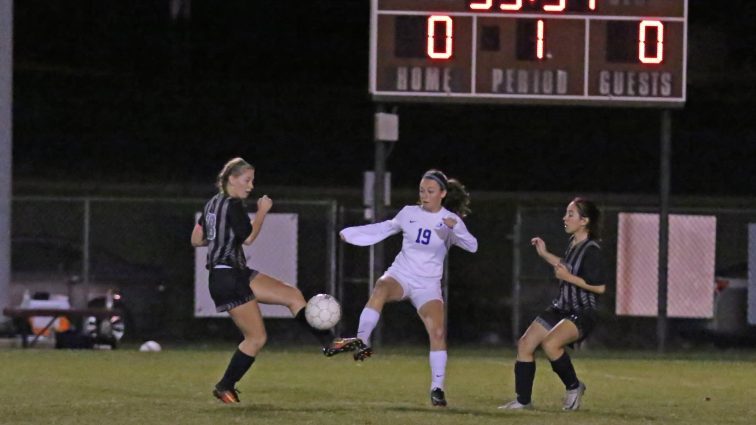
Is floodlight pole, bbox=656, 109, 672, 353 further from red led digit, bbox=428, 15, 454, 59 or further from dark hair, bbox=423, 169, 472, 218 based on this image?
dark hair, bbox=423, 169, 472, 218

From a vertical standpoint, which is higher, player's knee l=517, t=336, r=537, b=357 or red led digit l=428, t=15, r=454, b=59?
red led digit l=428, t=15, r=454, b=59

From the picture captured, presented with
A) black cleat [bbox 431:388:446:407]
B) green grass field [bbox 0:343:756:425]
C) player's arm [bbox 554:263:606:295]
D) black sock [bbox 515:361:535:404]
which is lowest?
green grass field [bbox 0:343:756:425]

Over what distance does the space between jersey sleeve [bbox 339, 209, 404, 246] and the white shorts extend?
1.01 feet

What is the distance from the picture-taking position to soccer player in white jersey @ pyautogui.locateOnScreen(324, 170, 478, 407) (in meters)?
11.1

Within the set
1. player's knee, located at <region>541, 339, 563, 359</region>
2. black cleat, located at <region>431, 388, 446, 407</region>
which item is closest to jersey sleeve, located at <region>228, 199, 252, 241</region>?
black cleat, located at <region>431, 388, 446, 407</region>

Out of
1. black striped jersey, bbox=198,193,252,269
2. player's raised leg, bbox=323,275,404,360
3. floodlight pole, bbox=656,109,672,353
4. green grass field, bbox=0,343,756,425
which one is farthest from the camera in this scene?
floodlight pole, bbox=656,109,672,353

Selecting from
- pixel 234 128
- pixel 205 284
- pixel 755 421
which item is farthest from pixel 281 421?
pixel 234 128

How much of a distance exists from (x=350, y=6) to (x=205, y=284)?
20.1 meters

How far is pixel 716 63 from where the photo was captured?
39.0m

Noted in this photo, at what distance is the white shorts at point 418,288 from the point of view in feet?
36.5

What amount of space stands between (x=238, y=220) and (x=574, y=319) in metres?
2.39

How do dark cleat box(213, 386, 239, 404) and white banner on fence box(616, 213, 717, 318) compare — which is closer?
dark cleat box(213, 386, 239, 404)

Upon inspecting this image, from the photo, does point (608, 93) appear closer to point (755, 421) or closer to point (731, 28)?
point (755, 421)

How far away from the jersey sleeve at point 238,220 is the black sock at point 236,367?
0.76 metres
